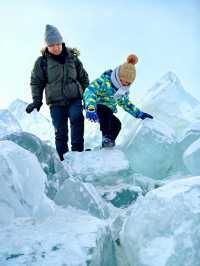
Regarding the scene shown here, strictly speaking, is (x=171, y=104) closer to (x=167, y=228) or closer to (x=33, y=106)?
(x=33, y=106)

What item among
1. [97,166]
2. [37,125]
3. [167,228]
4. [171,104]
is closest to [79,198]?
[167,228]

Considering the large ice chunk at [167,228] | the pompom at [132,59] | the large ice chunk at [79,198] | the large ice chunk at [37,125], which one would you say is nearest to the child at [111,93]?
the pompom at [132,59]

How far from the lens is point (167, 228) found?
2098 mm

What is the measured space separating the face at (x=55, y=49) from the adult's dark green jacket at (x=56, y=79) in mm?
45

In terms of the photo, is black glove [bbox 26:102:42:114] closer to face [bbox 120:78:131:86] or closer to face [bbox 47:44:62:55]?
face [bbox 47:44:62:55]

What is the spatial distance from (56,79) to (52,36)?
48 centimetres

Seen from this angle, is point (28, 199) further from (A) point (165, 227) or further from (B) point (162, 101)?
(B) point (162, 101)

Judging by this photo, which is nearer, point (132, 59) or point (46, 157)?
point (46, 157)

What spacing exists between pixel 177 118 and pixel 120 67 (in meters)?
3.22

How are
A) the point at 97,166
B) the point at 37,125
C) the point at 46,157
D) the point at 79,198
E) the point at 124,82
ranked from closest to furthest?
the point at 79,198, the point at 46,157, the point at 97,166, the point at 124,82, the point at 37,125

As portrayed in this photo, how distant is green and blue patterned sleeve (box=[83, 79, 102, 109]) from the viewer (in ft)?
14.0

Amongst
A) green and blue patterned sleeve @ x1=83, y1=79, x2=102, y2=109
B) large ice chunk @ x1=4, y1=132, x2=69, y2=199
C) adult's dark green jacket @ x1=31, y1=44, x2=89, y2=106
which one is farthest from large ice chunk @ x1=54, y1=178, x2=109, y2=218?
adult's dark green jacket @ x1=31, y1=44, x2=89, y2=106

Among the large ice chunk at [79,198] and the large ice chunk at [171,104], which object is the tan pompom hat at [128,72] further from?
the large ice chunk at [171,104]

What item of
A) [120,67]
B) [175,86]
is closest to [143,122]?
[120,67]
